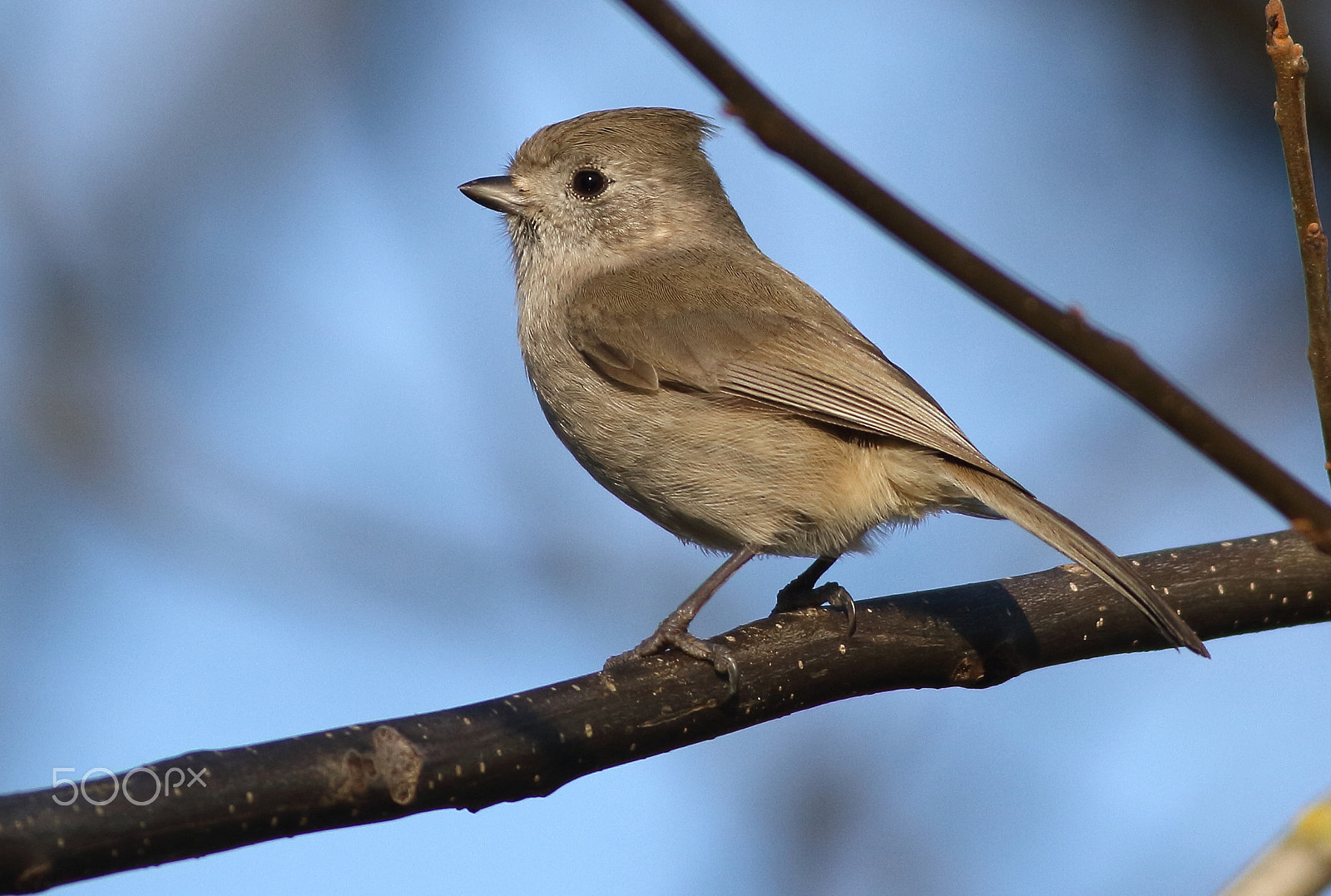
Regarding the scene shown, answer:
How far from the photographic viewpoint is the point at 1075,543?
3348 millimetres

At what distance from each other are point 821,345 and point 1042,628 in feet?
4.10

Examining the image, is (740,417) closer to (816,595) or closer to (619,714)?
(816,595)

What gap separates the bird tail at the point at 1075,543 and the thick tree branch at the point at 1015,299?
4.57ft

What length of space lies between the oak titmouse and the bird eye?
325 mm

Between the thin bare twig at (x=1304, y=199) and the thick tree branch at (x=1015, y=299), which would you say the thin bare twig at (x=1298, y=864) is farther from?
the thin bare twig at (x=1304, y=199)

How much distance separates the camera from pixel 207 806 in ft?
7.45

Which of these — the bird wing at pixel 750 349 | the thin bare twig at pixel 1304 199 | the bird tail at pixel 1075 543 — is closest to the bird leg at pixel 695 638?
the bird wing at pixel 750 349

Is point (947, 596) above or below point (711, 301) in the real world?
below

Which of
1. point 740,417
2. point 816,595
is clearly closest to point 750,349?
point 740,417

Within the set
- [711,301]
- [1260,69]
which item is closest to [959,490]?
[711,301]

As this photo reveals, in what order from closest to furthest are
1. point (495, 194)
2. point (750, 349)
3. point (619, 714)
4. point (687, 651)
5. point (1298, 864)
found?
point (1298, 864), point (619, 714), point (687, 651), point (750, 349), point (495, 194)

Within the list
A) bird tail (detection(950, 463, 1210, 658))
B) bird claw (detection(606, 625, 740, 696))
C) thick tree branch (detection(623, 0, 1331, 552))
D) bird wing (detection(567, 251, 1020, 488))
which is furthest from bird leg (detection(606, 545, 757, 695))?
thick tree branch (detection(623, 0, 1331, 552))

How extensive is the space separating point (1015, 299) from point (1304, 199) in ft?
2.22

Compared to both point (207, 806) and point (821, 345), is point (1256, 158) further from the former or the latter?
point (207, 806)
